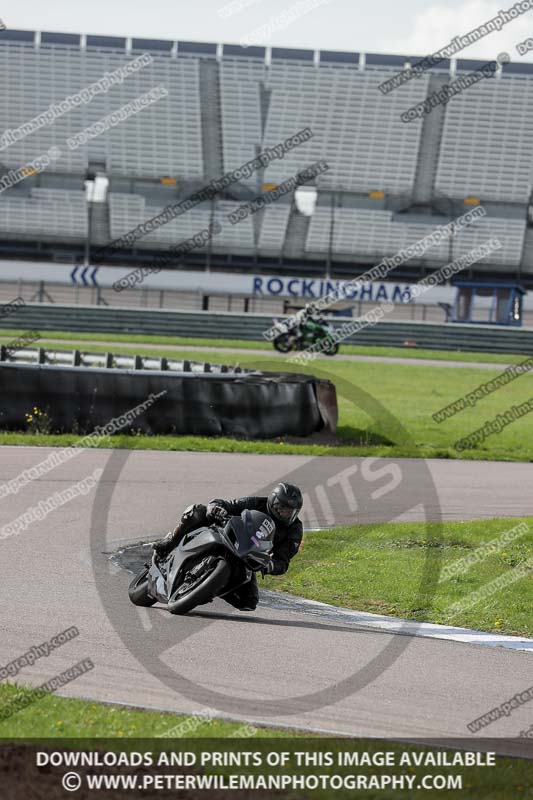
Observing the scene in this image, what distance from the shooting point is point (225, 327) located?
130 ft

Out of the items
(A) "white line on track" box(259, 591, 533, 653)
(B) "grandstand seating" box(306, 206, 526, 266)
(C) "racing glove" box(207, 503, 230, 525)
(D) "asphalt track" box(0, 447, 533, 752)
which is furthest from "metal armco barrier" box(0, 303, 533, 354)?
(C) "racing glove" box(207, 503, 230, 525)

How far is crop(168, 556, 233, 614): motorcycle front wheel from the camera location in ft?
26.1

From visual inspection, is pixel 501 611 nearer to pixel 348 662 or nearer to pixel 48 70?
pixel 348 662

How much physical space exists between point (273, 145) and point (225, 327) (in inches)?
919

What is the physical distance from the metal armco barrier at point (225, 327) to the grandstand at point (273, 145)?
17448 mm

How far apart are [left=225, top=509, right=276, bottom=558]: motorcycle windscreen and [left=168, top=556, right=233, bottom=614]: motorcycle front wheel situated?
0.55ft

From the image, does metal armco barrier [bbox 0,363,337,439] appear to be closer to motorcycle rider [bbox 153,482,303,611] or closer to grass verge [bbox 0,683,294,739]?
motorcycle rider [bbox 153,482,303,611]

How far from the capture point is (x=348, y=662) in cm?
739

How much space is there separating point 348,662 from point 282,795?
2.70 m

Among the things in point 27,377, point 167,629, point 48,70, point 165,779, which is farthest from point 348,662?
point 48,70

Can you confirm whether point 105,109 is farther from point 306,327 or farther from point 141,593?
point 141,593

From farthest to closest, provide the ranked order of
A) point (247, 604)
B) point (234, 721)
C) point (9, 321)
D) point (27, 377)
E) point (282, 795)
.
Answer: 1. point (9, 321)
2. point (27, 377)
3. point (247, 604)
4. point (234, 721)
5. point (282, 795)

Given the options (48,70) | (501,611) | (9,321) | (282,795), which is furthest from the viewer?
(48,70)

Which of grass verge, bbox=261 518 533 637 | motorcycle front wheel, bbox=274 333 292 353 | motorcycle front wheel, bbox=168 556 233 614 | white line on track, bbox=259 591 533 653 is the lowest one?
motorcycle front wheel, bbox=274 333 292 353
